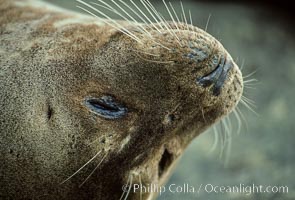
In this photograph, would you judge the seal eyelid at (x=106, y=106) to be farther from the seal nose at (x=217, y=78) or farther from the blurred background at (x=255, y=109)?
the blurred background at (x=255, y=109)

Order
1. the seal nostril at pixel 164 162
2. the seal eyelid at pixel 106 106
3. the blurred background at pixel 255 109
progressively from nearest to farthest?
the seal eyelid at pixel 106 106, the seal nostril at pixel 164 162, the blurred background at pixel 255 109

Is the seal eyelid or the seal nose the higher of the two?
the seal nose

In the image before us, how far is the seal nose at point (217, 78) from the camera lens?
10.6 ft

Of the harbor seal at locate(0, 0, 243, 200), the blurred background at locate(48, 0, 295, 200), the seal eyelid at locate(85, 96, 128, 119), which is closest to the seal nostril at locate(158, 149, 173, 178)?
the harbor seal at locate(0, 0, 243, 200)

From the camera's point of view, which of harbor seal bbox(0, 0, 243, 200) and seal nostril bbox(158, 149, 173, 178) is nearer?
harbor seal bbox(0, 0, 243, 200)

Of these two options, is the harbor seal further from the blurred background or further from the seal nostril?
the blurred background

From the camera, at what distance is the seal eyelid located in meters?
3.18

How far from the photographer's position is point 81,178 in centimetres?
321

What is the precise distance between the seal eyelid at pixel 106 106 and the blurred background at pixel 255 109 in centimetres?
119

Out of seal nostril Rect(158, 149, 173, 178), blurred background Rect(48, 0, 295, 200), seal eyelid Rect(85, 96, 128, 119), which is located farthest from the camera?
blurred background Rect(48, 0, 295, 200)

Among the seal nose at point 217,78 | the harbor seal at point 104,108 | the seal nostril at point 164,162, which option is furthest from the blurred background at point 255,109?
the seal nose at point 217,78

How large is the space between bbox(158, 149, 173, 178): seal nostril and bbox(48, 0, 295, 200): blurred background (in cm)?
69

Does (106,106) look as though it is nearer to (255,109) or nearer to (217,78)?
(217,78)

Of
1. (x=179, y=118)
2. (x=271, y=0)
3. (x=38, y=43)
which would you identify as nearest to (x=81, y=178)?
(x=179, y=118)
